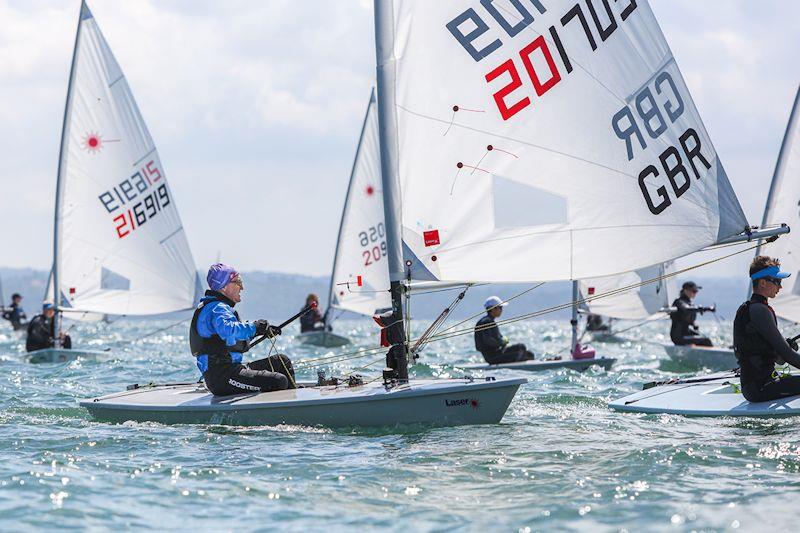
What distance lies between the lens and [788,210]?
1466cm

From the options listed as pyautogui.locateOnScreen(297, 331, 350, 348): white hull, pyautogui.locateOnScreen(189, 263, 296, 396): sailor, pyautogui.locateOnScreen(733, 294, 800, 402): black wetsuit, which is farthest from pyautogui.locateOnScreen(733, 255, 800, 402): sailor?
pyautogui.locateOnScreen(297, 331, 350, 348): white hull

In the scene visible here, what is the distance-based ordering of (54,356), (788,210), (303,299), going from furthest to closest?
(303,299)
(54,356)
(788,210)

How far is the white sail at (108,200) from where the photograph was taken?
17.7 meters

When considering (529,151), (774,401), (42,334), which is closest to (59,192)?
(42,334)

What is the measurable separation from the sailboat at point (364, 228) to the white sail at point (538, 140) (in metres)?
14.9

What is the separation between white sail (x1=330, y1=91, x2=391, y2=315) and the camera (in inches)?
931

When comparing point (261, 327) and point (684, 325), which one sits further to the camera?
point (684, 325)

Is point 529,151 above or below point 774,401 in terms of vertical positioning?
above

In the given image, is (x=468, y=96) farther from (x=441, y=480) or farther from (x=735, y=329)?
(x=441, y=480)

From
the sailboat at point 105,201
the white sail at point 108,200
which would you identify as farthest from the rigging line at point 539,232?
the white sail at point 108,200

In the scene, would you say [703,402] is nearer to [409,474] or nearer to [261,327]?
[409,474]

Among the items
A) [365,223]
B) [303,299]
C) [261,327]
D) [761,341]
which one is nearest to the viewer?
[761,341]

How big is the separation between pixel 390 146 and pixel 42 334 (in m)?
10.7

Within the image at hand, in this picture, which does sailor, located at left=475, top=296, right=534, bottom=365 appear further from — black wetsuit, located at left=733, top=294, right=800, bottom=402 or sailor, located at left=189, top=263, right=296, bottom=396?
black wetsuit, located at left=733, top=294, right=800, bottom=402
